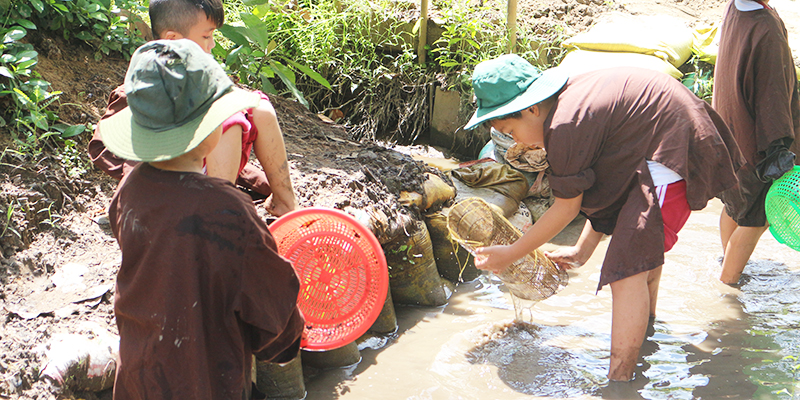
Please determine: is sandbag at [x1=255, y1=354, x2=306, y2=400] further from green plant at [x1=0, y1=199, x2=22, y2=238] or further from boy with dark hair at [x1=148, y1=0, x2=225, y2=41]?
boy with dark hair at [x1=148, y1=0, x2=225, y2=41]

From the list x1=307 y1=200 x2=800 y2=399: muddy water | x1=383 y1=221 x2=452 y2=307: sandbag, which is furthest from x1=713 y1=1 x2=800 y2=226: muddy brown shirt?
x1=383 y1=221 x2=452 y2=307: sandbag

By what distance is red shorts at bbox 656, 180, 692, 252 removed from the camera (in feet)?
7.95

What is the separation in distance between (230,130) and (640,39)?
13.8ft

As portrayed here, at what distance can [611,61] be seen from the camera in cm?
503

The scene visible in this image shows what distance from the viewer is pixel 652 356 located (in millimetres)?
2910

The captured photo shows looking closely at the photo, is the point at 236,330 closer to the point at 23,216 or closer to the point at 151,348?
the point at 151,348

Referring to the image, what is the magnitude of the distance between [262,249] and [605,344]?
2.15 metres

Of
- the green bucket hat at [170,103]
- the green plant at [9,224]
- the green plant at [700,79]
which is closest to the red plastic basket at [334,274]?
the green bucket hat at [170,103]

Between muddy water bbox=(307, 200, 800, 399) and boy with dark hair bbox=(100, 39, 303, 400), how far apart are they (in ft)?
4.10

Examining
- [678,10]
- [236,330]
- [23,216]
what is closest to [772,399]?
[236,330]

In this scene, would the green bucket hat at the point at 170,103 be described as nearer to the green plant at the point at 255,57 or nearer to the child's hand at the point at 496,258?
the child's hand at the point at 496,258

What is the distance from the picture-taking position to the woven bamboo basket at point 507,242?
296 cm

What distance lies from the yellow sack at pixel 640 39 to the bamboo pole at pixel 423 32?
1320mm

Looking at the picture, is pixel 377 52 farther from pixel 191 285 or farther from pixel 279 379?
pixel 191 285
